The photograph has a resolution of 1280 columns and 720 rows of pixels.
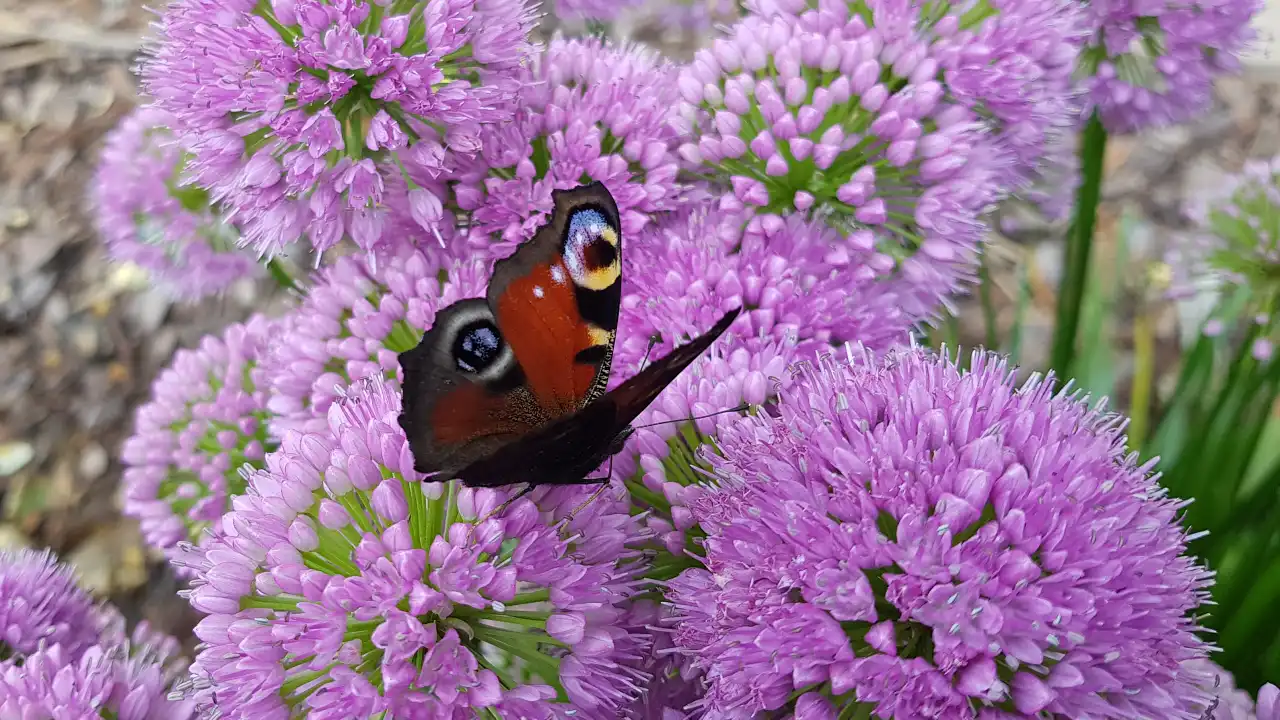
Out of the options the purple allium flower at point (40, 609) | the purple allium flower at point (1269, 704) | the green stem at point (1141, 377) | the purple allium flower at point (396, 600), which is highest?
the purple allium flower at point (396, 600)

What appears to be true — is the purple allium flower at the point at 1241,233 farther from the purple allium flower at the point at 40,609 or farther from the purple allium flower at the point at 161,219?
the purple allium flower at the point at 40,609

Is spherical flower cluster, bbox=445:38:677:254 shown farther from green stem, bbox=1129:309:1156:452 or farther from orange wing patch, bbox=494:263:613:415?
green stem, bbox=1129:309:1156:452

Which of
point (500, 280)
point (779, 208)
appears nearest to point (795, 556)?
point (500, 280)

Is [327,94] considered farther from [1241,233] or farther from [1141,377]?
[1141,377]

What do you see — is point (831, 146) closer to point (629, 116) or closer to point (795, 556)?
point (629, 116)

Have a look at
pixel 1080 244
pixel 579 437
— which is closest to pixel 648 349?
pixel 579 437

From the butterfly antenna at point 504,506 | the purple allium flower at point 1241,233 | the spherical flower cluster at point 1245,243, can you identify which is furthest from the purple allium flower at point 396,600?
the purple allium flower at point 1241,233
